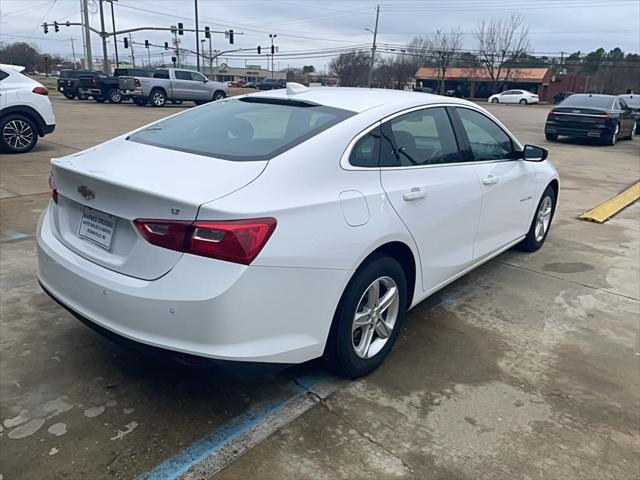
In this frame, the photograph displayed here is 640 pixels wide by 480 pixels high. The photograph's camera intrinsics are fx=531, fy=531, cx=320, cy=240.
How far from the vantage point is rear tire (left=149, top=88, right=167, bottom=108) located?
82.4ft

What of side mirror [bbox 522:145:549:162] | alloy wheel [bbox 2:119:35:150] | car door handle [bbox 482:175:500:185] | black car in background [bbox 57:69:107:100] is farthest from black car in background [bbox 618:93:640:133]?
black car in background [bbox 57:69:107:100]

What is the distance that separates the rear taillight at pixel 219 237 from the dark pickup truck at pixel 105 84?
25521mm

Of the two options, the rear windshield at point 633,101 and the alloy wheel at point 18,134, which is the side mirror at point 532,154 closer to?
the alloy wheel at point 18,134

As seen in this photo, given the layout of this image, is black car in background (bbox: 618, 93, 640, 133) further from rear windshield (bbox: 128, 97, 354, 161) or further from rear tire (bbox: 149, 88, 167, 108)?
rear windshield (bbox: 128, 97, 354, 161)

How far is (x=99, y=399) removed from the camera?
Result: 2.78 meters

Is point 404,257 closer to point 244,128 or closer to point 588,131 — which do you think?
point 244,128

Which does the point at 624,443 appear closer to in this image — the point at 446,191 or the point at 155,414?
the point at 446,191

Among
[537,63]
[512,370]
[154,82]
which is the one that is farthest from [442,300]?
[537,63]

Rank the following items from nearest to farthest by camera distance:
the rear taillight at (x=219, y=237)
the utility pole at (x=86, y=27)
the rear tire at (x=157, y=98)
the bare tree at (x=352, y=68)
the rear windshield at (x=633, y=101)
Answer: the rear taillight at (x=219, y=237) → the rear windshield at (x=633, y=101) → the rear tire at (x=157, y=98) → the utility pole at (x=86, y=27) → the bare tree at (x=352, y=68)

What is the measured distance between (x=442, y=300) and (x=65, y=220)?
283 centimetres

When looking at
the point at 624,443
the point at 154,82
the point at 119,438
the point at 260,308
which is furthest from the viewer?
the point at 154,82

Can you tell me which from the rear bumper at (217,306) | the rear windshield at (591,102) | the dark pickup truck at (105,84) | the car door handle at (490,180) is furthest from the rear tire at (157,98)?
the rear bumper at (217,306)

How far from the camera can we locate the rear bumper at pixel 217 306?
87.4 inches

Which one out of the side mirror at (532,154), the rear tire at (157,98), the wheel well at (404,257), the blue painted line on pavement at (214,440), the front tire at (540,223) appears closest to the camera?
the blue painted line on pavement at (214,440)
